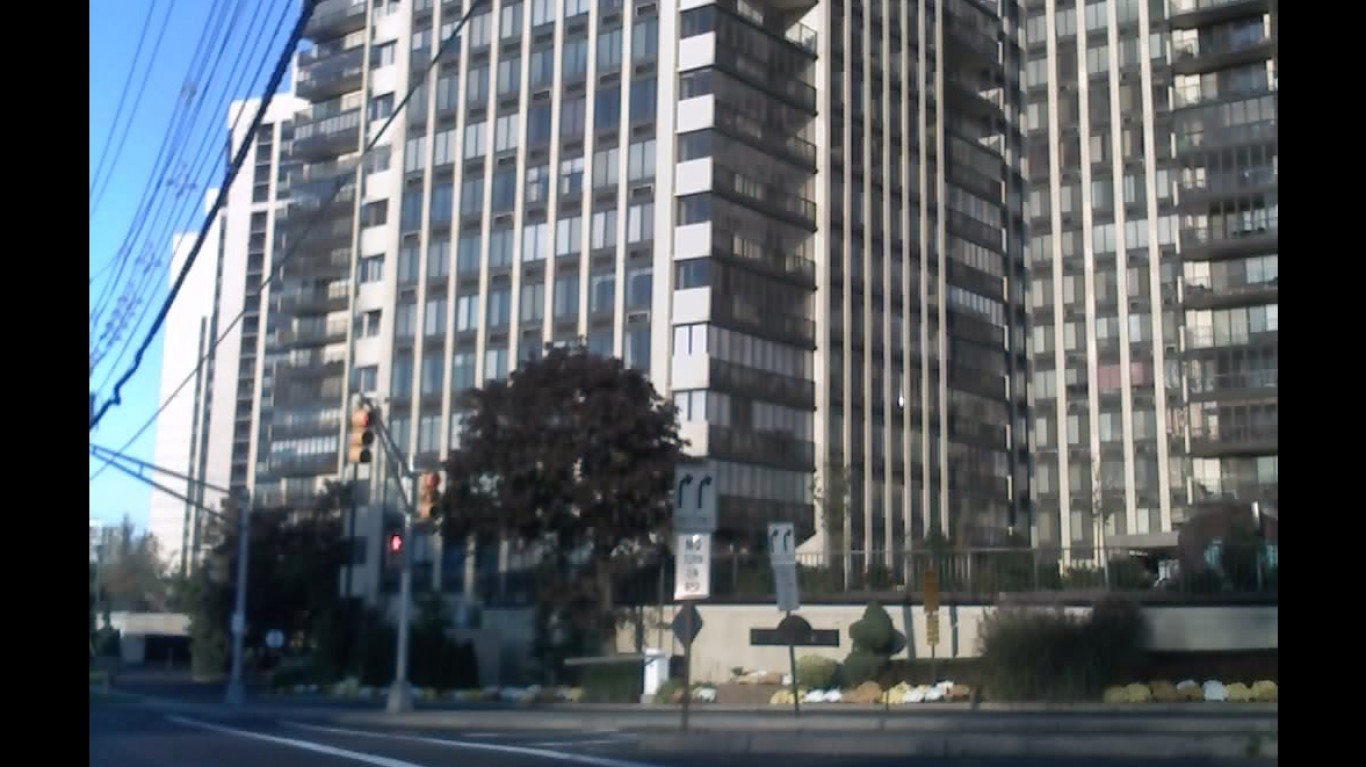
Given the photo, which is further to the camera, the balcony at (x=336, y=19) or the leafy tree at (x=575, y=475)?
the balcony at (x=336, y=19)

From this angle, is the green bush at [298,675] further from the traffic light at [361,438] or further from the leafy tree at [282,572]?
the traffic light at [361,438]

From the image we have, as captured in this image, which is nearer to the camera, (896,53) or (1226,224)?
(1226,224)

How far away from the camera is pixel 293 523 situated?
46.6 metres

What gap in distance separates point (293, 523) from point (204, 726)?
20563 mm

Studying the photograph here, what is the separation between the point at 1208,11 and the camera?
34062mm

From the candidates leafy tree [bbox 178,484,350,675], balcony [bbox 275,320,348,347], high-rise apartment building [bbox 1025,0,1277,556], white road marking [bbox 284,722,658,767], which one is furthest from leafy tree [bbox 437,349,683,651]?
balcony [bbox 275,320,348,347]

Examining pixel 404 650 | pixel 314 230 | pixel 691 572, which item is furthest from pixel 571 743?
pixel 314 230

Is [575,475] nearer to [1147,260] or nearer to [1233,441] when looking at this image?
[1233,441]

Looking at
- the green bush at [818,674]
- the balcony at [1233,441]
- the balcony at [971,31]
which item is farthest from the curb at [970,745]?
the balcony at [971,31]

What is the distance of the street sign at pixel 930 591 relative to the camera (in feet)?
102

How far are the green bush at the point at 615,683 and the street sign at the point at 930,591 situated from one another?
348 inches
